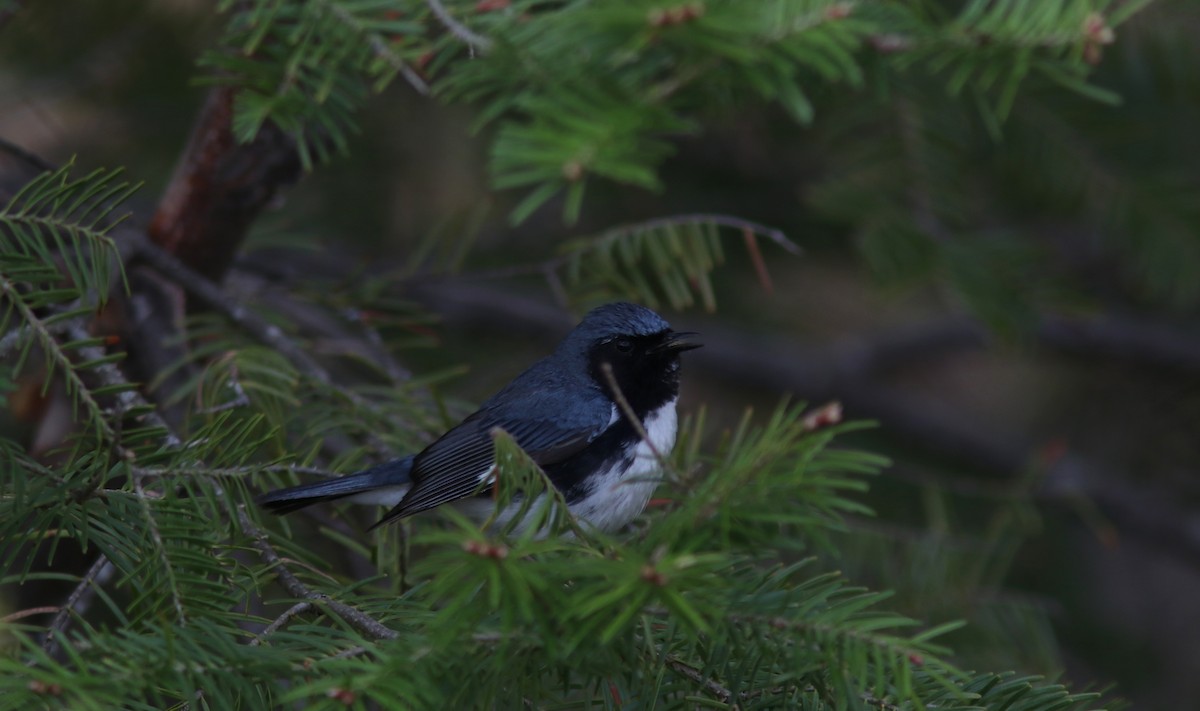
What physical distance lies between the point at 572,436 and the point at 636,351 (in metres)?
0.33

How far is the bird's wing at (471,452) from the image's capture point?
2.40 meters

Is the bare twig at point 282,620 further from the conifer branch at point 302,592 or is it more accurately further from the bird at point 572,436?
the bird at point 572,436

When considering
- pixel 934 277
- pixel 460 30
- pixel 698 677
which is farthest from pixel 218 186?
pixel 934 277

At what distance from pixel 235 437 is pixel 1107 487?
3451 millimetres

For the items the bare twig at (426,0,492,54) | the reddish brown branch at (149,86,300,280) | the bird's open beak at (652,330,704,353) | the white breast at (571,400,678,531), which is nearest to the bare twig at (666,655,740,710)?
the white breast at (571,400,678,531)

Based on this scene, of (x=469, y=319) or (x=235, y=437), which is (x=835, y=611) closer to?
(x=235, y=437)

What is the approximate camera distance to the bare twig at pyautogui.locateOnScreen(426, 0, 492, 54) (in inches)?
65.5

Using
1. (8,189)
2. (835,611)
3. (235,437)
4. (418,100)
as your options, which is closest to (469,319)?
(418,100)

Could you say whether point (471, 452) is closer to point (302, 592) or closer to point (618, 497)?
point (618, 497)

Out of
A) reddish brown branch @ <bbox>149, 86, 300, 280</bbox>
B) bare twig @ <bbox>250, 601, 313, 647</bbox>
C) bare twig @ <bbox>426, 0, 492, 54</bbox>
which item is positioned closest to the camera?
bare twig @ <bbox>250, 601, 313, 647</bbox>

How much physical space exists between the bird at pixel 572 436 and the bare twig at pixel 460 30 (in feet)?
2.90

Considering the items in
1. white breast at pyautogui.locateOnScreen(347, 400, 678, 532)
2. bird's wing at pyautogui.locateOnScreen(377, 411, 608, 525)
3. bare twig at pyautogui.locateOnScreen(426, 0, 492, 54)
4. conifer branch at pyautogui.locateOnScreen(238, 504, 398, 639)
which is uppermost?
bare twig at pyautogui.locateOnScreen(426, 0, 492, 54)

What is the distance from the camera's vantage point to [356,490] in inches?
95.3

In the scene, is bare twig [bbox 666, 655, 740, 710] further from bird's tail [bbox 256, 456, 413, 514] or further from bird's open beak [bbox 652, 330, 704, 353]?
bird's open beak [bbox 652, 330, 704, 353]
